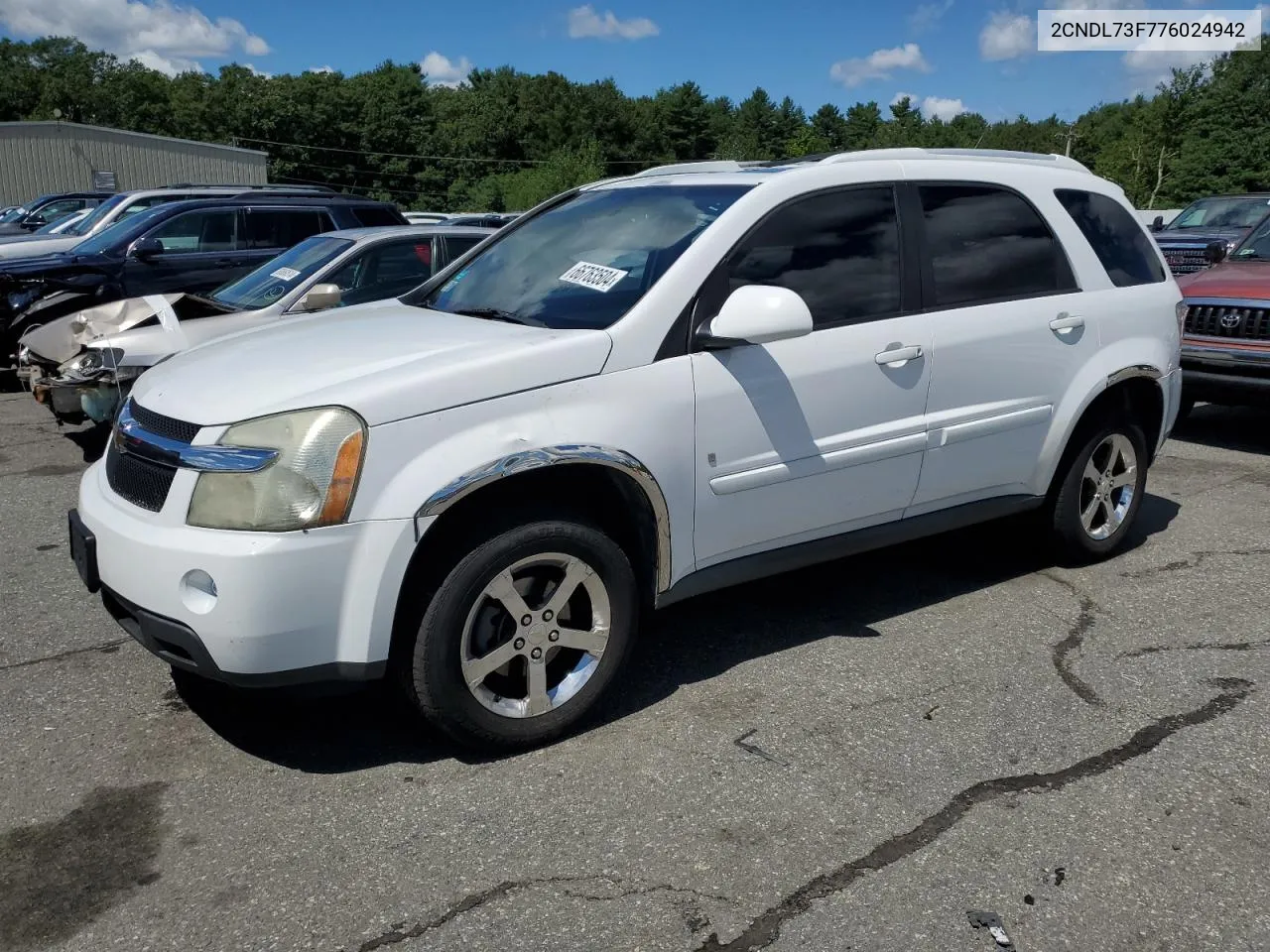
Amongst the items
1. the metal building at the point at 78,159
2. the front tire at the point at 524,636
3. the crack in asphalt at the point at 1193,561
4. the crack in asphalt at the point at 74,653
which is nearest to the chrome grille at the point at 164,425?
the front tire at the point at 524,636

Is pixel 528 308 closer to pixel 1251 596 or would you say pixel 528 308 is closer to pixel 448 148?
pixel 1251 596

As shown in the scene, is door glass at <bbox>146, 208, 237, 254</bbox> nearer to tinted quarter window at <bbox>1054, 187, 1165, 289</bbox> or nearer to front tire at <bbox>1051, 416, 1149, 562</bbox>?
tinted quarter window at <bbox>1054, 187, 1165, 289</bbox>

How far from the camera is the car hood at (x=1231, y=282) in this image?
25.5ft

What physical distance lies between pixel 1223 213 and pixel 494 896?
54.3 feet

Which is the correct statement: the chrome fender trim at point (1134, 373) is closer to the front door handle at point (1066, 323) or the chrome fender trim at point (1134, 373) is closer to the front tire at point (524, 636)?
the front door handle at point (1066, 323)

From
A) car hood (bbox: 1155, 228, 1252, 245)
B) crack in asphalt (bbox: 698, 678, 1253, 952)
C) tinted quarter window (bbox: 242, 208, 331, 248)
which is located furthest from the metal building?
crack in asphalt (bbox: 698, 678, 1253, 952)

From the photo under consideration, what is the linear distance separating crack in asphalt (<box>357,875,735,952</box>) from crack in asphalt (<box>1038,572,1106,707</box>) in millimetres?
1830

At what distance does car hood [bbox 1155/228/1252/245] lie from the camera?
14078 millimetres

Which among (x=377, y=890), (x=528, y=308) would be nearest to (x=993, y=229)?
(x=528, y=308)

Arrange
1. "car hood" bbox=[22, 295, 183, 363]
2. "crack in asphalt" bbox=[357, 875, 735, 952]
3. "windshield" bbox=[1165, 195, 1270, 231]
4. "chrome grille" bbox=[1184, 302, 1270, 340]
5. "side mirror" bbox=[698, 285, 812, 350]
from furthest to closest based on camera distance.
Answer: "windshield" bbox=[1165, 195, 1270, 231]
"chrome grille" bbox=[1184, 302, 1270, 340]
"car hood" bbox=[22, 295, 183, 363]
"side mirror" bbox=[698, 285, 812, 350]
"crack in asphalt" bbox=[357, 875, 735, 952]

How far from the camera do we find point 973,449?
4367 millimetres

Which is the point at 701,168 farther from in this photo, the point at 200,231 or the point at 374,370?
the point at 200,231

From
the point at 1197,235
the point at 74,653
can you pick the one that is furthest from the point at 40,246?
the point at 1197,235

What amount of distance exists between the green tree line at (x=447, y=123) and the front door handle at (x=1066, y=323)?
207 ft
